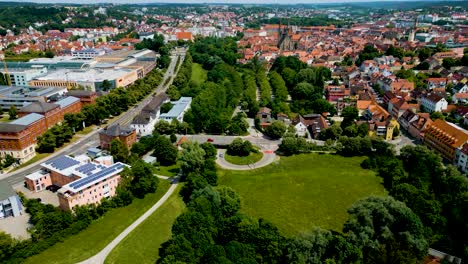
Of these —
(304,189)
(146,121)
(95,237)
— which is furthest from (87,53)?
(304,189)

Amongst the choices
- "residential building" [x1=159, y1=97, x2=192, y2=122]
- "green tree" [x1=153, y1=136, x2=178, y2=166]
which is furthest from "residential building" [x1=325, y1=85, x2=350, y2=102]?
"green tree" [x1=153, y1=136, x2=178, y2=166]

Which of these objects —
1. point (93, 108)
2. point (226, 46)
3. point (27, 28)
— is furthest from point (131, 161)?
point (27, 28)

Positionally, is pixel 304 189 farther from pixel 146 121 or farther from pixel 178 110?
pixel 178 110

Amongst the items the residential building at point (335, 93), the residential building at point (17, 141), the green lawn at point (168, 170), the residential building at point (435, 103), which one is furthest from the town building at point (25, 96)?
the residential building at point (435, 103)

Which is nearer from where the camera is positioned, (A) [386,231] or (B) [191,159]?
(A) [386,231]

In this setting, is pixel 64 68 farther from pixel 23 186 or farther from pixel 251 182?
pixel 251 182

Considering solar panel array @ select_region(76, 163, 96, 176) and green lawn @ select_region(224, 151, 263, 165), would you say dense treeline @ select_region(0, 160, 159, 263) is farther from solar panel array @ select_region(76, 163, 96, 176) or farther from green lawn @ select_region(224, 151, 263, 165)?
green lawn @ select_region(224, 151, 263, 165)
